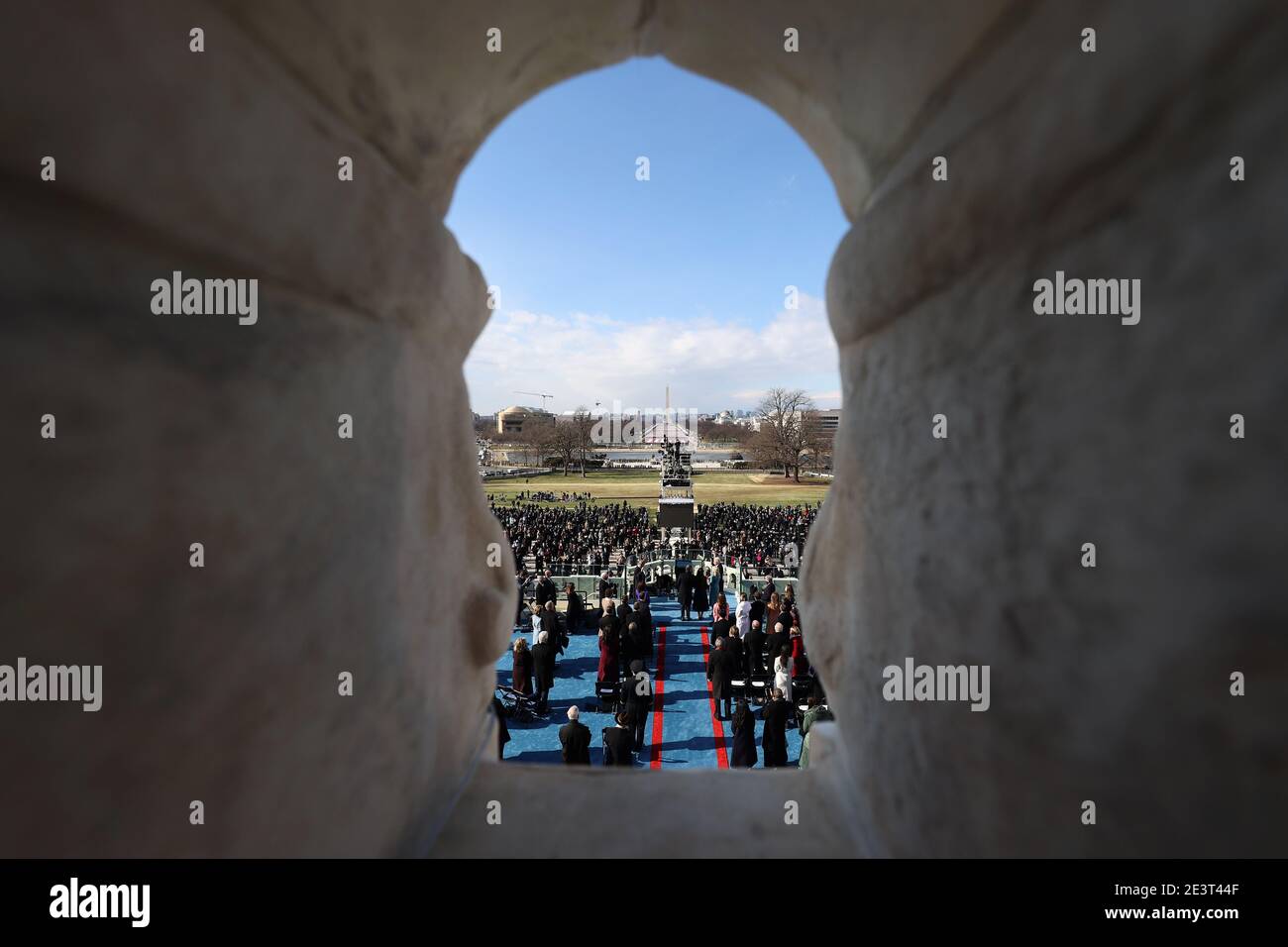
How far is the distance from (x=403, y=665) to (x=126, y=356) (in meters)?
0.88

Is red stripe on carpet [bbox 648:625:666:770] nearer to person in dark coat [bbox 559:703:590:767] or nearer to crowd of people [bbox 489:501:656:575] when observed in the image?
person in dark coat [bbox 559:703:590:767]

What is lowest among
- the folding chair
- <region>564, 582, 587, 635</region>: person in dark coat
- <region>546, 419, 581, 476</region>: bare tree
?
the folding chair

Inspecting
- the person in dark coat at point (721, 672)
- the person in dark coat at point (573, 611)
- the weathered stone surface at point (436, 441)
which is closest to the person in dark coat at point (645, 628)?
the person in dark coat at point (721, 672)

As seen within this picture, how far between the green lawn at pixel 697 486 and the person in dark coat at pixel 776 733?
2207 centimetres

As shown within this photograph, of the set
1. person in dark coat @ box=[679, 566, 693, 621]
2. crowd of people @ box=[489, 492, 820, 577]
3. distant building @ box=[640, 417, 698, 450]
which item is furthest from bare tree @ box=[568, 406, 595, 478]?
person in dark coat @ box=[679, 566, 693, 621]

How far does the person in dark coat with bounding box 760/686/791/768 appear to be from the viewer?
6090mm

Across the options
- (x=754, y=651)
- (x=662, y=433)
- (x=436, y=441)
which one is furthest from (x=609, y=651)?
(x=662, y=433)

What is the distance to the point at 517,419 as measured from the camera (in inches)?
2739

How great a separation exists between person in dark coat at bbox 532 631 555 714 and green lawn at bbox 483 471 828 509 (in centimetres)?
2127

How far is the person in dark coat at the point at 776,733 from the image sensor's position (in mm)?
6090

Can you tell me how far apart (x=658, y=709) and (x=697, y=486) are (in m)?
31.3

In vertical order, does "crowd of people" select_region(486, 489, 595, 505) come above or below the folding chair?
above

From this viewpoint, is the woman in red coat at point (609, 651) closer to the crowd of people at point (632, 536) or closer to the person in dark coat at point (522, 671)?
the person in dark coat at point (522, 671)
